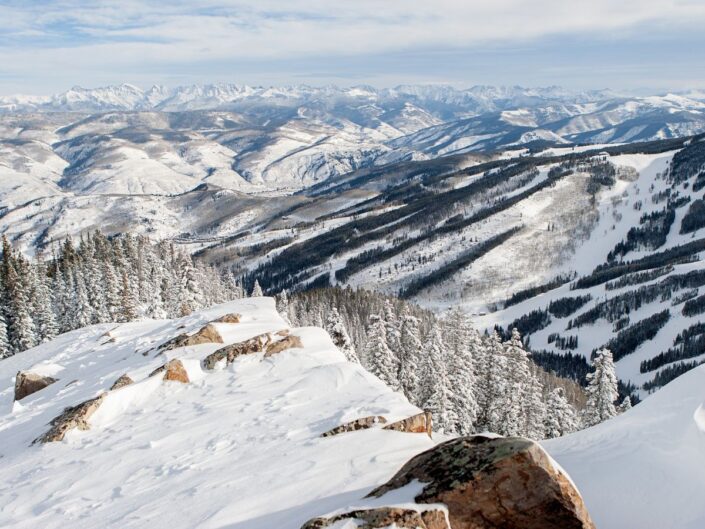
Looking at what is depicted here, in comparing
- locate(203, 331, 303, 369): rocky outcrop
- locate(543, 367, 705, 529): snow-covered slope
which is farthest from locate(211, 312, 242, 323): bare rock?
locate(543, 367, 705, 529): snow-covered slope

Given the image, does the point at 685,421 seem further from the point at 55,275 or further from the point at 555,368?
the point at 555,368

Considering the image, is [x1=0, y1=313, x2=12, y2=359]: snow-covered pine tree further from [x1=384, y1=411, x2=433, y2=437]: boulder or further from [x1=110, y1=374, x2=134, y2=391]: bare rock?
[x1=384, y1=411, x2=433, y2=437]: boulder

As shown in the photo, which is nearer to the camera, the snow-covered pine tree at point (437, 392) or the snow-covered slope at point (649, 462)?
the snow-covered slope at point (649, 462)

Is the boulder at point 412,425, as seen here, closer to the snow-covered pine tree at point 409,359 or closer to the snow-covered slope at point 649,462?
the snow-covered slope at point 649,462

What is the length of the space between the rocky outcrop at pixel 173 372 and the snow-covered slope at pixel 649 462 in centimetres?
1819

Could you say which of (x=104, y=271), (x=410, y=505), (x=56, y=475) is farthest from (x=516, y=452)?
(x=104, y=271)

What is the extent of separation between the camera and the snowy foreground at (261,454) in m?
12.6

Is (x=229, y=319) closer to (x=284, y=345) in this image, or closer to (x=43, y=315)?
(x=284, y=345)

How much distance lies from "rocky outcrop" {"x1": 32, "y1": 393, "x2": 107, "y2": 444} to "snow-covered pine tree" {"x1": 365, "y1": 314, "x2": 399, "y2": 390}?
3041cm

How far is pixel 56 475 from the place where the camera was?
57.1 ft

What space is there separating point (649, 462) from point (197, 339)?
2487 cm

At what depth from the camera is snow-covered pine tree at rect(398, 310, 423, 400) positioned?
5341 centimetres

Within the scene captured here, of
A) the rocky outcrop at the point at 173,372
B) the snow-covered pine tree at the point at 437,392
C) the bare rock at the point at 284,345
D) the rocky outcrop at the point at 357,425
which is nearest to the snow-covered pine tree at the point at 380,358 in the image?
the snow-covered pine tree at the point at 437,392

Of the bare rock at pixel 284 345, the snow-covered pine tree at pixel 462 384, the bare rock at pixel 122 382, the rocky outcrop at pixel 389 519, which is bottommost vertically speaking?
the snow-covered pine tree at pixel 462 384
